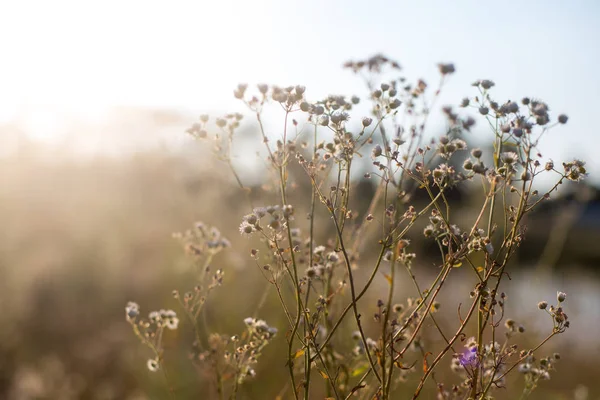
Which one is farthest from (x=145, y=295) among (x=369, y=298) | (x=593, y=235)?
(x=593, y=235)

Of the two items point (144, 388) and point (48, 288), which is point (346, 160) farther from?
point (48, 288)

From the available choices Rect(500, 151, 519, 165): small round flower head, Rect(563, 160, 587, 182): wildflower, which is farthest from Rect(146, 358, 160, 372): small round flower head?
Rect(563, 160, 587, 182): wildflower

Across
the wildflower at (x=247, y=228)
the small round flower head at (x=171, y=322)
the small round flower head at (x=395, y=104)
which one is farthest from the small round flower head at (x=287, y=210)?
Result: the small round flower head at (x=171, y=322)

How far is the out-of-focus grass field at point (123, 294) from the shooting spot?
402cm

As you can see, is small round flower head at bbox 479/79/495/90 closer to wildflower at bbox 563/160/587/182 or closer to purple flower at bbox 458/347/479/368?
wildflower at bbox 563/160/587/182

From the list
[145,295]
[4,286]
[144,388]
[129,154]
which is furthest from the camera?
[129,154]

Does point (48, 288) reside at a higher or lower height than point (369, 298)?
lower

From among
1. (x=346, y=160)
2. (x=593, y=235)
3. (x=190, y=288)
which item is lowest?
(x=593, y=235)

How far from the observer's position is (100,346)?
4.77 metres

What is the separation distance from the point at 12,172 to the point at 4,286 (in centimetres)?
675

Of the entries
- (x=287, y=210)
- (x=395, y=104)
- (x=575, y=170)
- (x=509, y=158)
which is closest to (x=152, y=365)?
(x=287, y=210)

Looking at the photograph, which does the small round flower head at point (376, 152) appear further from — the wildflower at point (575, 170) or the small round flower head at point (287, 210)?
the wildflower at point (575, 170)

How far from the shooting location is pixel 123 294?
5961 mm

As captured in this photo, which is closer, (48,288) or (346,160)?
(346,160)
